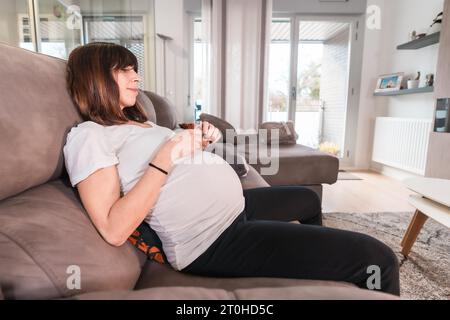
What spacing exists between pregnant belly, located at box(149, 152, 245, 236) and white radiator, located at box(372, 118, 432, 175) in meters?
2.89

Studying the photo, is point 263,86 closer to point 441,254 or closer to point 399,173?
point 399,173

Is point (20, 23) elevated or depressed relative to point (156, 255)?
elevated

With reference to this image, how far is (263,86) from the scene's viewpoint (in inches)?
149

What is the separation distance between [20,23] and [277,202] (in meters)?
2.23

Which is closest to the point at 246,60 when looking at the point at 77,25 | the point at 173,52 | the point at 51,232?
the point at 173,52

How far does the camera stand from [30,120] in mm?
573

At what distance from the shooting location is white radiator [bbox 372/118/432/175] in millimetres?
2974

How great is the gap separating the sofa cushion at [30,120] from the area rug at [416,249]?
139cm

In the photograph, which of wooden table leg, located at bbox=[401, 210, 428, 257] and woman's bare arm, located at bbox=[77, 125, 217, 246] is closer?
woman's bare arm, located at bbox=[77, 125, 217, 246]
